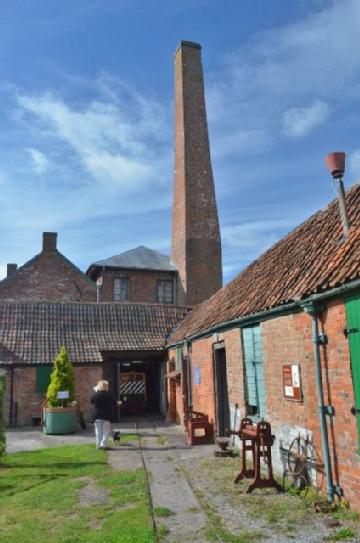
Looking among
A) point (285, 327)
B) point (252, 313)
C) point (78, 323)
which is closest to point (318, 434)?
point (285, 327)

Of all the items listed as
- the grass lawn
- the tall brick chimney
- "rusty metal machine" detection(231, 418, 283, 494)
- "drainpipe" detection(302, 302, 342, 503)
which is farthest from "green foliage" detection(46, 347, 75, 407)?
the tall brick chimney

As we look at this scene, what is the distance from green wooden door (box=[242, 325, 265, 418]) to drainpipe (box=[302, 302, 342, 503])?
2.36 meters

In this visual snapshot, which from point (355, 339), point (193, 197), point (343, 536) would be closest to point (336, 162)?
point (355, 339)

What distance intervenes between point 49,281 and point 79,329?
9.69 metres

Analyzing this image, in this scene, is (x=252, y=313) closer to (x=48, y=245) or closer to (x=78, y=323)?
(x=78, y=323)

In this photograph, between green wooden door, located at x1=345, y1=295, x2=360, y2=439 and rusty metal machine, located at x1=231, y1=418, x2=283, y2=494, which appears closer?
green wooden door, located at x1=345, y1=295, x2=360, y2=439

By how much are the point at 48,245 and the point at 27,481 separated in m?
22.2

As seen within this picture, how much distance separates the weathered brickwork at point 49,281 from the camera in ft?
89.2

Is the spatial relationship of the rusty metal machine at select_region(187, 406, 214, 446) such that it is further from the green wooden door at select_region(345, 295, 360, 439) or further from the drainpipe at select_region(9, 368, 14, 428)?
the drainpipe at select_region(9, 368, 14, 428)

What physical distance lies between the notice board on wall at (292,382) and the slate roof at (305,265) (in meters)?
1.10

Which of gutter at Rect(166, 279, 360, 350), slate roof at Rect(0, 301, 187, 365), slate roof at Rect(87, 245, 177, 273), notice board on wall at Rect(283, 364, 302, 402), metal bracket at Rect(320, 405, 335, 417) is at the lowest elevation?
metal bracket at Rect(320, 405, 335, 417)

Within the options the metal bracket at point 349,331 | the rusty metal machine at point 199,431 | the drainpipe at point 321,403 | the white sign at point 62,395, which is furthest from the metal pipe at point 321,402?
the white sign at point 62,395

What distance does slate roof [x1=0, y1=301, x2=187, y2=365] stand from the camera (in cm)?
1764

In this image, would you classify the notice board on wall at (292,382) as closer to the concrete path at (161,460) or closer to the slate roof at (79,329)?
the concrete path at (161,460)
